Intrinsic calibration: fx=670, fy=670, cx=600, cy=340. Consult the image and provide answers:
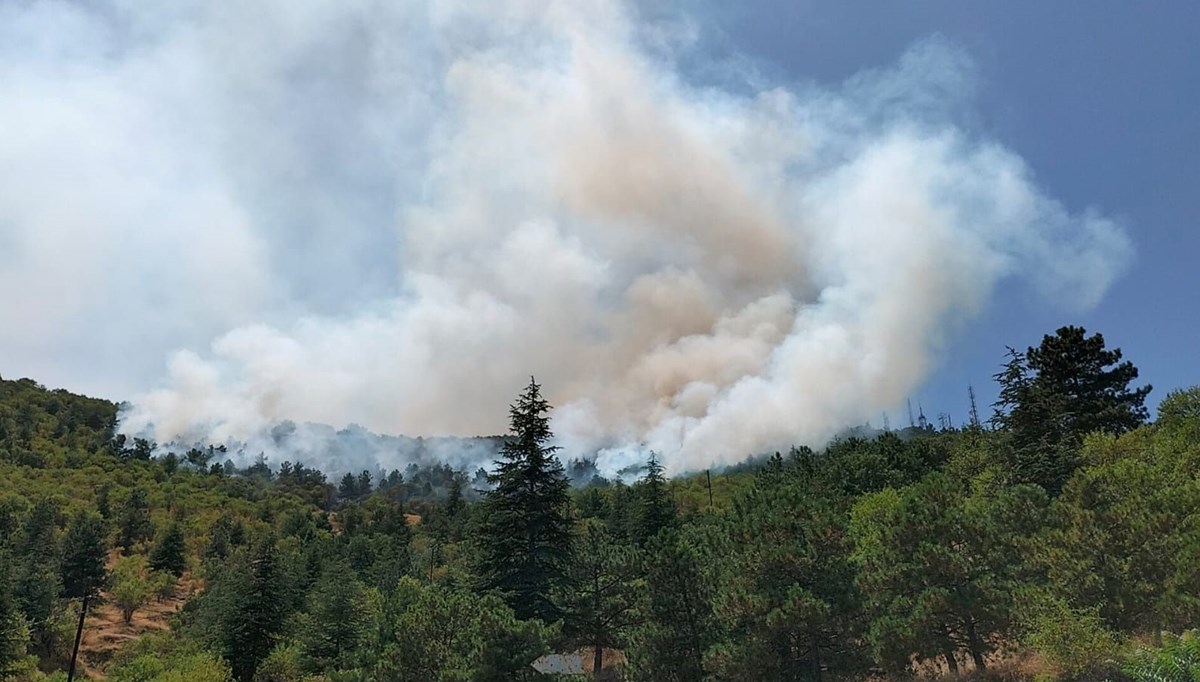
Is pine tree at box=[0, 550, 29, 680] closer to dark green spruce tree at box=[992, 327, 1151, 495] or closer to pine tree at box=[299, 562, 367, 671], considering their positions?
pine tree at box=[299, 562, 367, 671]

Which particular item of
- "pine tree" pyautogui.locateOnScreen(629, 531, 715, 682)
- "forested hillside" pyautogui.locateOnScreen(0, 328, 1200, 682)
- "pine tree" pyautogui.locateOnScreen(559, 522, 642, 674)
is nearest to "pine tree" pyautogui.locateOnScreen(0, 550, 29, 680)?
"forested hillside" pyautogui.locateOnScreen(0, 328, 1200, 682)

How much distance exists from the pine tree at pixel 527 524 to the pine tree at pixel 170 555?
92326mm

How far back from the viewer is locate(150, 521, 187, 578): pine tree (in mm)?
105750

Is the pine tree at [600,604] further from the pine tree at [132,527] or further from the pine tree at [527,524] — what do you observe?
the pine tree at [132,527]

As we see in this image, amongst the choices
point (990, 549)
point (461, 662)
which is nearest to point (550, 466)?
point (461, 662)

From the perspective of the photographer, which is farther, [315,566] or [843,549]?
[315,566]

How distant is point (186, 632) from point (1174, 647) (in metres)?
82.9

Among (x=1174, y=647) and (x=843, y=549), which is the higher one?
(x=843, y=549)

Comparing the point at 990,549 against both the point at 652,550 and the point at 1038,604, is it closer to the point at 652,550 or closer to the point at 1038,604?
the point at 1038,604

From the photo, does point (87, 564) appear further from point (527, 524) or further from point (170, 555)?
point (527, 524)

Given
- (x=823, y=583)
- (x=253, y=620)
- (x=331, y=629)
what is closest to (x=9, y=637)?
(x=253, y=620)

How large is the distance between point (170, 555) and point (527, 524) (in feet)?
318

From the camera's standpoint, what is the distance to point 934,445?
76.9 m

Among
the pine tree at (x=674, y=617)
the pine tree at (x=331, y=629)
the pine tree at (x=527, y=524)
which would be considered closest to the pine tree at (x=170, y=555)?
the pine tree at (x=331, y=629)
